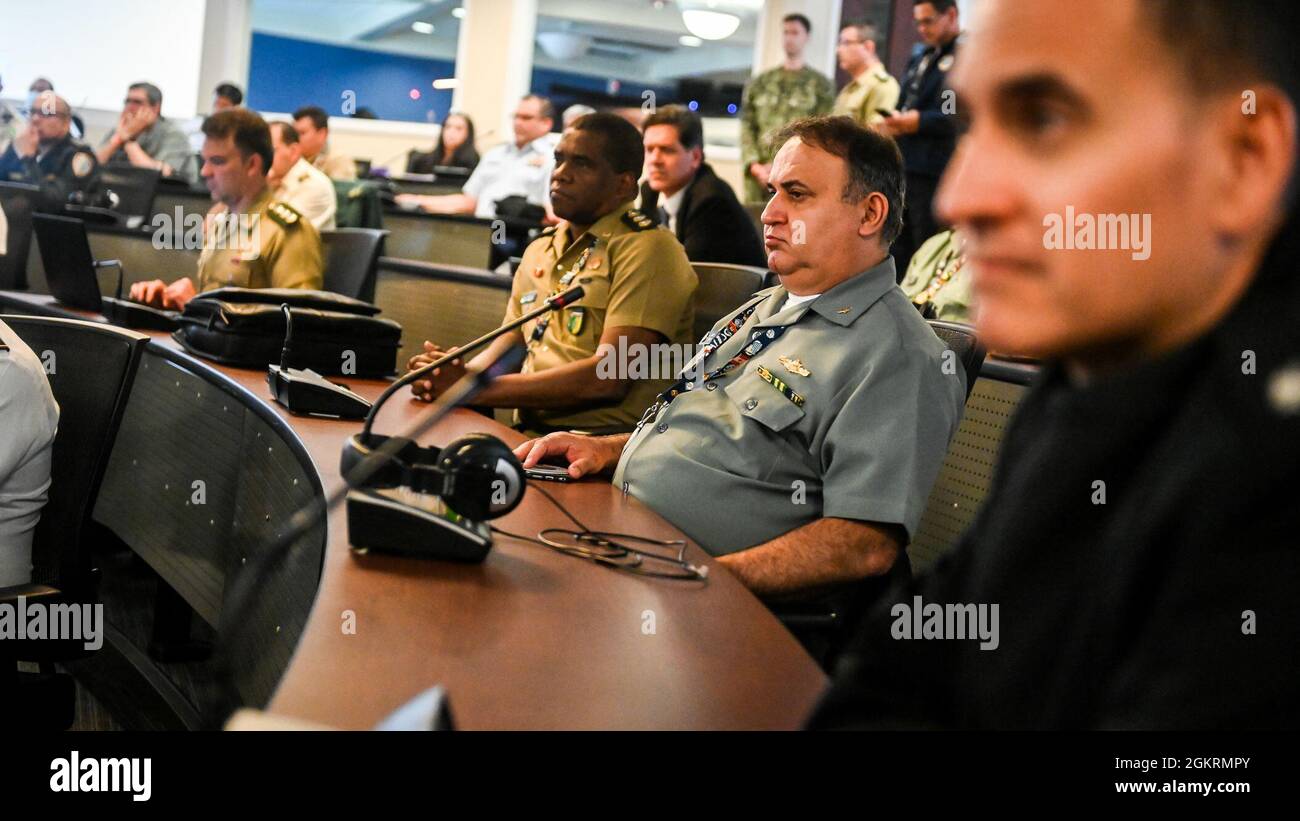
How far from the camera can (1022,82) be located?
20.9 inches

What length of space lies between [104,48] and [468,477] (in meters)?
9.65

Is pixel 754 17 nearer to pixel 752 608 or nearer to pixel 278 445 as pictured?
pixel 278 445

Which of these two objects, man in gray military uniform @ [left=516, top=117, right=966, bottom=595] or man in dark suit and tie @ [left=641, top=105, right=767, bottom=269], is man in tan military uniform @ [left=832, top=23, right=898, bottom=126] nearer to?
man in dark suit and tie @ [left=641, top=105, right=767, bottom=269]

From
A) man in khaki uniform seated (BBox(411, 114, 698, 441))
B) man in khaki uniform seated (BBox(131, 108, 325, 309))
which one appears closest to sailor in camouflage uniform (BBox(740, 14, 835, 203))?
man in khaki uniform seated (BBox(131, 108, 325, 309))

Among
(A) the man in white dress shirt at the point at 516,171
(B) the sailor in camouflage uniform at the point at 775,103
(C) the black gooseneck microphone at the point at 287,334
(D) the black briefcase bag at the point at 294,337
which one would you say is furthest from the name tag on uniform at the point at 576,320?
(A) the man in white dress shirt at the point at 516,171

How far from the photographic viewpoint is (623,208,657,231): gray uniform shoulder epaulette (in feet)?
A: 9.59

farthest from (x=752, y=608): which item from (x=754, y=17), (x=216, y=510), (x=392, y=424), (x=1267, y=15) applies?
(x=754, y=17)

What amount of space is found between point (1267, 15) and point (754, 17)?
9.59m

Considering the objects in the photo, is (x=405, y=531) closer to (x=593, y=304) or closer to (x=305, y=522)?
(x=305, y=522)

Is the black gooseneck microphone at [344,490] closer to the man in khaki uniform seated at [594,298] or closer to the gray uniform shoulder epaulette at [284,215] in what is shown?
the man in khaki uniform seated at [594,298]

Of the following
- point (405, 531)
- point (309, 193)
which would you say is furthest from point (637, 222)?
point (309, 193)

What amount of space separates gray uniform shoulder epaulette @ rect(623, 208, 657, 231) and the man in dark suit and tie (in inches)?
49.8

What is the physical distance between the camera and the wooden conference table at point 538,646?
936 millimetres

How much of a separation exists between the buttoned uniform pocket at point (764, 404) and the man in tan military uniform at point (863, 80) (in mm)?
4386
